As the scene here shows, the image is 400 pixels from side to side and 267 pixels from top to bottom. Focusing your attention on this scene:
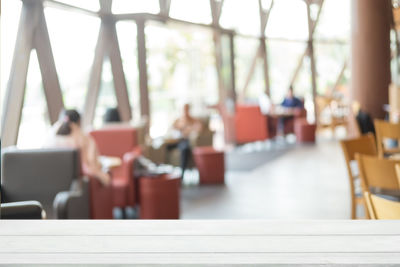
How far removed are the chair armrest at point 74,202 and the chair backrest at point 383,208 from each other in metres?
2.56

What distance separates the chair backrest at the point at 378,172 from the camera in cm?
378

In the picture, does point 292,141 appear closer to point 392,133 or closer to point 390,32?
point 390,32

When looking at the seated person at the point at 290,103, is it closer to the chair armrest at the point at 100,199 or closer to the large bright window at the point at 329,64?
the large bright window at the point at 329,64

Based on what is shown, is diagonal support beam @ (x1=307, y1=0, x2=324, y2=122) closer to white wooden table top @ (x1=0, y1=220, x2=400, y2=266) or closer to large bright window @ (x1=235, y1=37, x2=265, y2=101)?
large bright window @ (x1=235, y1=37, x2=265, y2=101)

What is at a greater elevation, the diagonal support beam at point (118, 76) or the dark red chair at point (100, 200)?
the diagonal support beam at point (118, 76)

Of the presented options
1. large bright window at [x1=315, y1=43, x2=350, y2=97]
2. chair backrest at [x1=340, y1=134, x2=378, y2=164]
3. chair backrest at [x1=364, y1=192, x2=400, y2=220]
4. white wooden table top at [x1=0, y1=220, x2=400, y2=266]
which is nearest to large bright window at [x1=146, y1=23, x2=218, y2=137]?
large bright window at [x1=315, y1=43, x2=350, y2=97]

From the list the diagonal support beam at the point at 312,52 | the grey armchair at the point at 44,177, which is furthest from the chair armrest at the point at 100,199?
the diagonal support beam at the point at 312,52

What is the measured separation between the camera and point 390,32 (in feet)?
27.7

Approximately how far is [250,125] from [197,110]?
4.32ft

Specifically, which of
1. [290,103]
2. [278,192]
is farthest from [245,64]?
[278,192]

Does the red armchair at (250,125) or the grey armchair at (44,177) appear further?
the red armchair at (250,125)

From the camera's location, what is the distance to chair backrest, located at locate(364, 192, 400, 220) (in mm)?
2271

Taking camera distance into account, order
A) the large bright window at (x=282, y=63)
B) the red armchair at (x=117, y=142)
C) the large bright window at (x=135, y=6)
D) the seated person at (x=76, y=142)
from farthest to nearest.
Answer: the large bright window at (x=282, y=63) → the large bright window at (x=135, y=6) → the red armchair at (x=117, y=142) → the seated person at (x=76, y=142)

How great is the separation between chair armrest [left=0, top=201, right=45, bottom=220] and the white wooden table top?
4.12 feet
